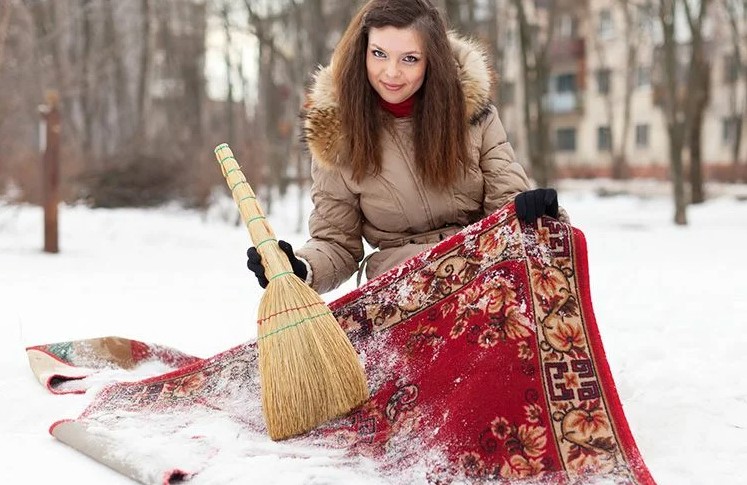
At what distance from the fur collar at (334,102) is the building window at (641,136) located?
29.7 metres

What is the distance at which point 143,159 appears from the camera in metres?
12.7

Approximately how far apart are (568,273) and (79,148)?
1348 cm

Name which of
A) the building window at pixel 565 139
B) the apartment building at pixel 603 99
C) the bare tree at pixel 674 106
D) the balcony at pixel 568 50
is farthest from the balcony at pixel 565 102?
the bare tree at pixel 674 106

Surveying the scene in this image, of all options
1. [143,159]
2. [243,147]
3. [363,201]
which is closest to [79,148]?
[143,159]

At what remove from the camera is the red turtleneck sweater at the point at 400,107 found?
2.75 metres

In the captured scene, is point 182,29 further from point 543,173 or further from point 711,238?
point 711,238

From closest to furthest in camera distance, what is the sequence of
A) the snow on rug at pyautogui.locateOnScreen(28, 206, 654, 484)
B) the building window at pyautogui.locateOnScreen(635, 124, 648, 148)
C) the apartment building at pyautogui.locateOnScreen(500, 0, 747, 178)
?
the snow on rug at pyautogui.locateOnScreen(28, 206, 654, 484), the apartment building at pyautogui.locateOnScreen(500, 0, 747, 178), the building window at pyautogui.locateOnScreen(635, 124, 648, 148)

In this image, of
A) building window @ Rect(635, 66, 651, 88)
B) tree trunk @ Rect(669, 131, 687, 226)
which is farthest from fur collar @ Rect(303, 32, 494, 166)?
building window @ Rect(635, 66, 651, 88)

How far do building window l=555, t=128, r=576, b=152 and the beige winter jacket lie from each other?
30885 mm

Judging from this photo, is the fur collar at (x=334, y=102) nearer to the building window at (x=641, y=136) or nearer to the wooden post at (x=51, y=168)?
the wooden post at (x=51, y=168)

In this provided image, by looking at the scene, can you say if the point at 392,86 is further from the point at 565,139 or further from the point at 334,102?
the point at 565,139

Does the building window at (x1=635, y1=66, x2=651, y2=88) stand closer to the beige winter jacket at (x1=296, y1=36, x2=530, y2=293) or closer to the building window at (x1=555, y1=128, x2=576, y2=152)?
the building window at (x1=555, y1=128, x2=576, y2=152)

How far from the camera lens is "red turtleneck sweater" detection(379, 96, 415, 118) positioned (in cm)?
275

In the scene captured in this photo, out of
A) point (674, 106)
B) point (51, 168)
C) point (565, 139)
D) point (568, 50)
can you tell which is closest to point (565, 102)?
point (565, 139)
